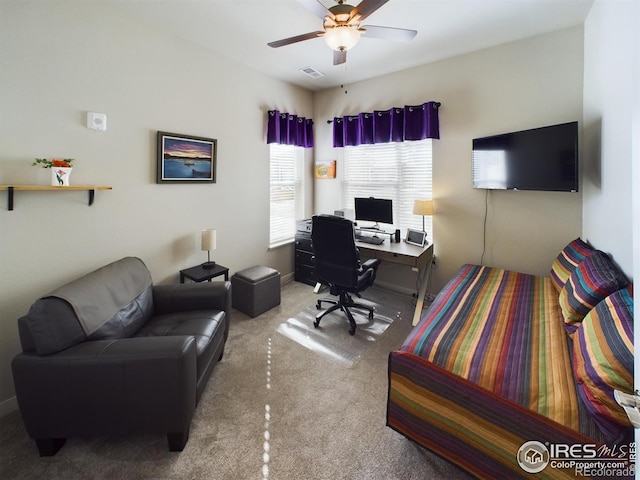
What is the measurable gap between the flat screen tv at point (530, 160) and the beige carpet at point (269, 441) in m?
2.10

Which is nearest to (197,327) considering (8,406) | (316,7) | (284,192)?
(8,406)

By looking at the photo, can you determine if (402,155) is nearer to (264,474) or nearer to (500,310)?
(500,310)

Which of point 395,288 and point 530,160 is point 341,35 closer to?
point 530,160

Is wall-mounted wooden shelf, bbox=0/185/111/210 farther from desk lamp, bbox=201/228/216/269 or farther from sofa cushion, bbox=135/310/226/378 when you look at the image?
sofa cushion, bbox=135/310/226/378

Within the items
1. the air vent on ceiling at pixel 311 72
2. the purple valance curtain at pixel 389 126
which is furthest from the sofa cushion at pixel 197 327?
the air vent on ceiling at pixel 311 72

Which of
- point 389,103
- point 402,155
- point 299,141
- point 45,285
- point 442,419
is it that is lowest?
point 442,419

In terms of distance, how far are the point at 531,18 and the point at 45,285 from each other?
432 centimetres

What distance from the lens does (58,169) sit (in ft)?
6.55

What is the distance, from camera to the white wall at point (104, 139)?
1.92 m

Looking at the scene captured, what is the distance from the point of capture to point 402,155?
12.4ft

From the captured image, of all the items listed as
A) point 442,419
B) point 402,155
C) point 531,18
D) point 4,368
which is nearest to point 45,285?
point 4,368

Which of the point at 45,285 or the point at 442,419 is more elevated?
the point at 45,285

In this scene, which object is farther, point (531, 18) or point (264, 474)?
point (531, 18)

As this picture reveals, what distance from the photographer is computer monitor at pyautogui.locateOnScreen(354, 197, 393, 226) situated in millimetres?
3643
